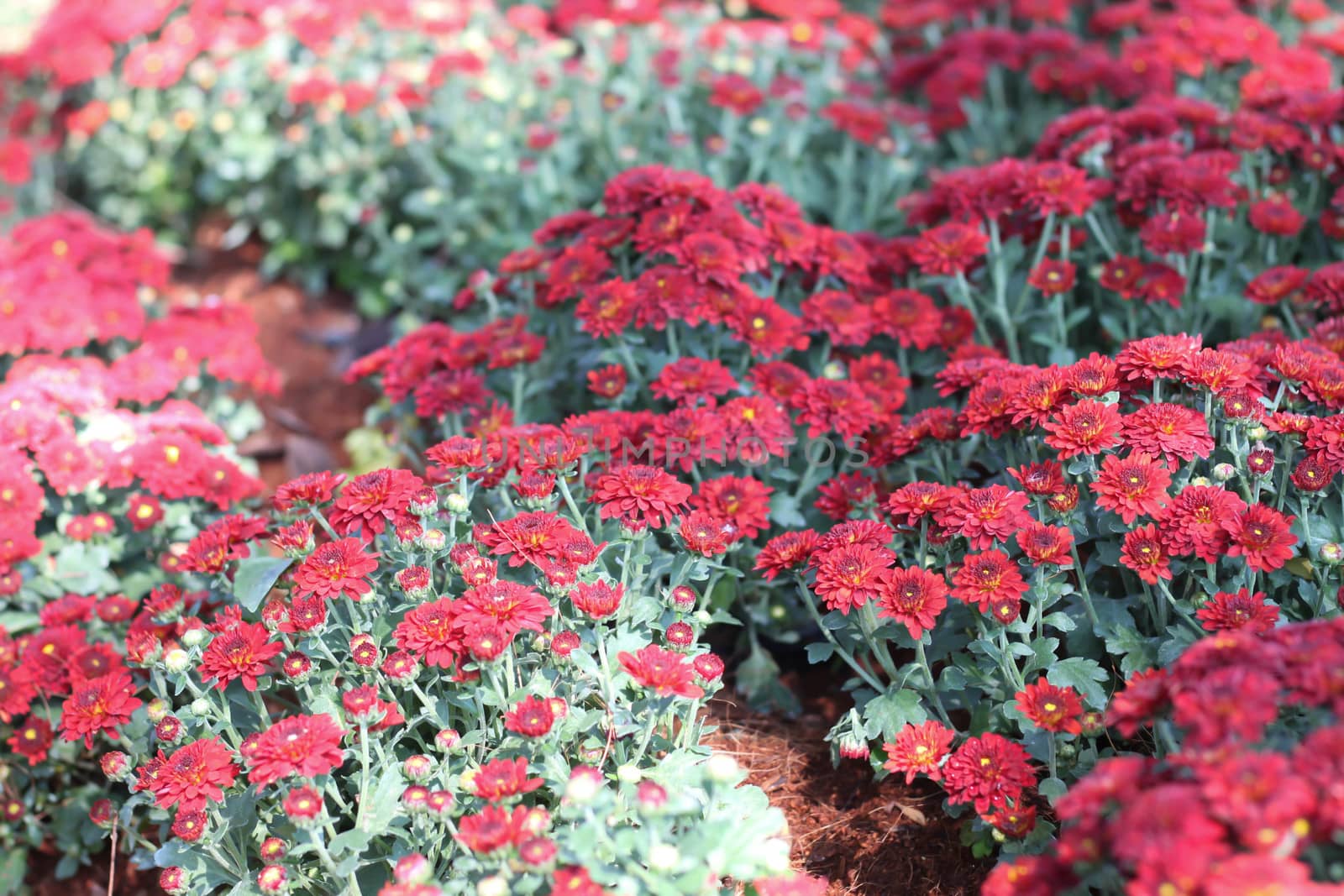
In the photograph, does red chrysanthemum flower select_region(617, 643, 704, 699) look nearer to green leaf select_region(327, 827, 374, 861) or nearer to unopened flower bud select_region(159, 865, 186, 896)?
green leaf select_region(327, 827, 374, 861)

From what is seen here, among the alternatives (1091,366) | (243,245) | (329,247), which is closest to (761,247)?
(1091,366)

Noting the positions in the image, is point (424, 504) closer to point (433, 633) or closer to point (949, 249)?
point (433, 633)

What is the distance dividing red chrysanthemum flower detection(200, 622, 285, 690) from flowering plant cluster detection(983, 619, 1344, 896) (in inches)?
63.6

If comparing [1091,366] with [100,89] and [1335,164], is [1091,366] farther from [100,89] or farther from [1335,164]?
[100,89]

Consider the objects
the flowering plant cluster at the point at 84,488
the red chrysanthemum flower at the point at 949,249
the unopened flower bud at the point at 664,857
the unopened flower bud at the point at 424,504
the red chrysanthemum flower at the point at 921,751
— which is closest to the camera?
the unopened flower bud at the point at 664,857

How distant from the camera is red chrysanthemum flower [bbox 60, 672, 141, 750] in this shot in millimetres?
2650

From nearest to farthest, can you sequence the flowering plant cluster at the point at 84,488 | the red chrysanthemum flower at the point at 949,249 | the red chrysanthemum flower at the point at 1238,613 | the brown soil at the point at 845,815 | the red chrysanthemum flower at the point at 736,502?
the red chrysanthemum flower at the point at 1238,613
the brown soil at the point at 845,815
the red chrysanthemum flower at the point at 736,502
the flowering plant cluster at the point at 84,488
the red chrysanthemum flower at the point at 949,249

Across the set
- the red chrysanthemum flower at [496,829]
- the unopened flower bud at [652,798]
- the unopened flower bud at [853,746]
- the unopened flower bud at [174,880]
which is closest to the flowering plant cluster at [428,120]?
the unopened flower bud at [853,746]

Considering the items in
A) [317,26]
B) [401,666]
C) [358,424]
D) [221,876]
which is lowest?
[358,424]

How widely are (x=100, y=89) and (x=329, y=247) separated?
68.0 inches

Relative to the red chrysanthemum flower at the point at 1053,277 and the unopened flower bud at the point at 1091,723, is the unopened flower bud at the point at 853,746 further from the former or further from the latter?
the red chrysanthemum flower at the point at 1053,277

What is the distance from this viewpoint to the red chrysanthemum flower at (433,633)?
2.35m

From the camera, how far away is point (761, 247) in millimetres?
3580

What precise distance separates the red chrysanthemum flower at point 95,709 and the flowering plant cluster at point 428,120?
2330 mm
